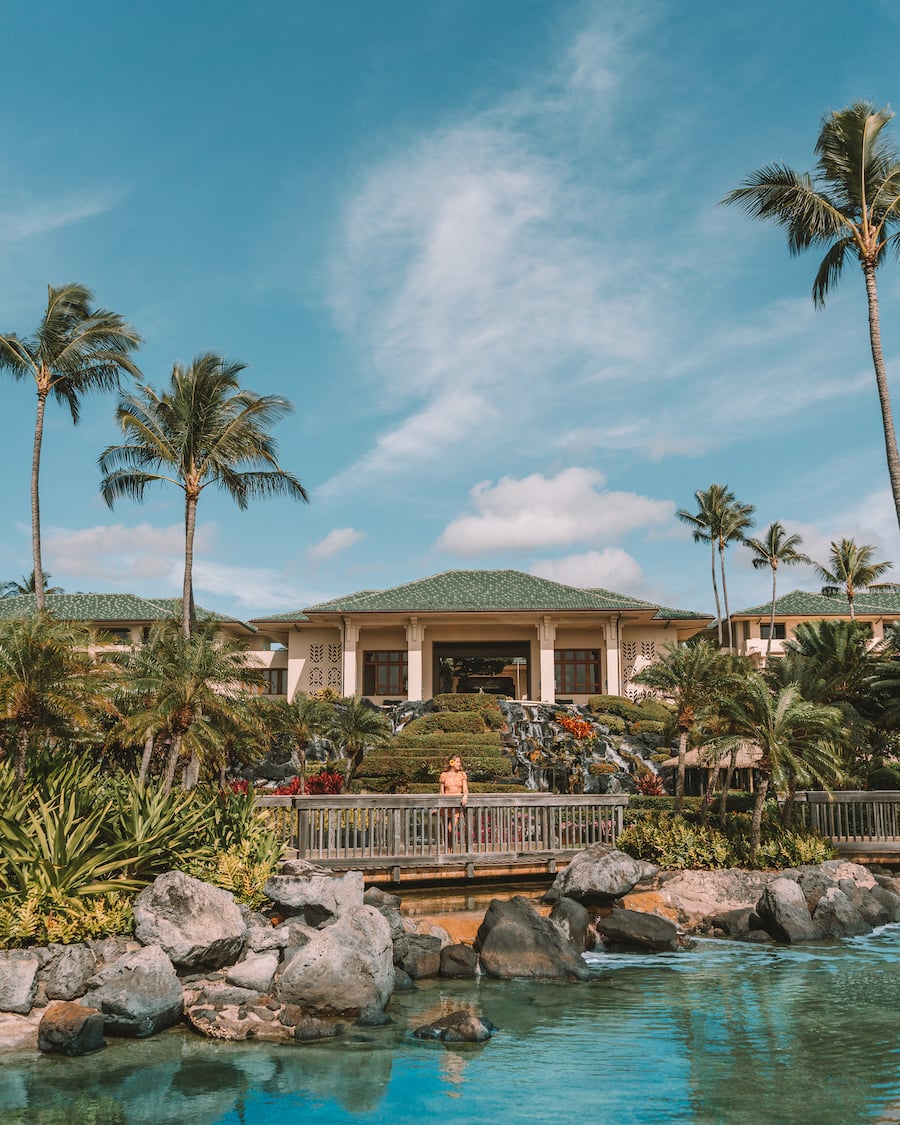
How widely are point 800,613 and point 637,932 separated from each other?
41.1 meters

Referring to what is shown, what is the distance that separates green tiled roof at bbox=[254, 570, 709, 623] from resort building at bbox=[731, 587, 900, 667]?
11.9 metres

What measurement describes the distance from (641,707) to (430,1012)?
2755 cm

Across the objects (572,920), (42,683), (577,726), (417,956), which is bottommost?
(417,956)

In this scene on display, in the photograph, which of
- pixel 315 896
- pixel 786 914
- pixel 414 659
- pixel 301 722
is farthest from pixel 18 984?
pixel 414 659

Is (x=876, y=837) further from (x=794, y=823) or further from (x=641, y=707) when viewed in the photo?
(x=641, y=707)

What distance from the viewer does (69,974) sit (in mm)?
10484

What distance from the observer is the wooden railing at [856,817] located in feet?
A: 65.8

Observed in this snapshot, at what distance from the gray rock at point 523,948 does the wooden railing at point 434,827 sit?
108 inches

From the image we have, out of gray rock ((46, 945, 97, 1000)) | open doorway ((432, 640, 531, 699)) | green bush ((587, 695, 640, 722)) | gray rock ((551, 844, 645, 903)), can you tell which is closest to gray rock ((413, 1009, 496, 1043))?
gray rock ((46, 945, 97, 1000))

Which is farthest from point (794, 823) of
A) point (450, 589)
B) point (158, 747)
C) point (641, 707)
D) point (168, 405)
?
point (450, 589)

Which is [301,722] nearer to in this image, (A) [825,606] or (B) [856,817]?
(B) [856,817]

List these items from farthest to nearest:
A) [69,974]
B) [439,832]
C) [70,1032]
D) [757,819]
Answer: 1. [757,819]
2. [439,832]
3. [69,974]
4. [70,1032]

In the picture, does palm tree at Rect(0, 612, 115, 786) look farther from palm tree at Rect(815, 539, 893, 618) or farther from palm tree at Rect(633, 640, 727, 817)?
palm tree at Rect(815, 539, 893, 618)

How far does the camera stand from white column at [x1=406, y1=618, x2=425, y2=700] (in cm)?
4144
